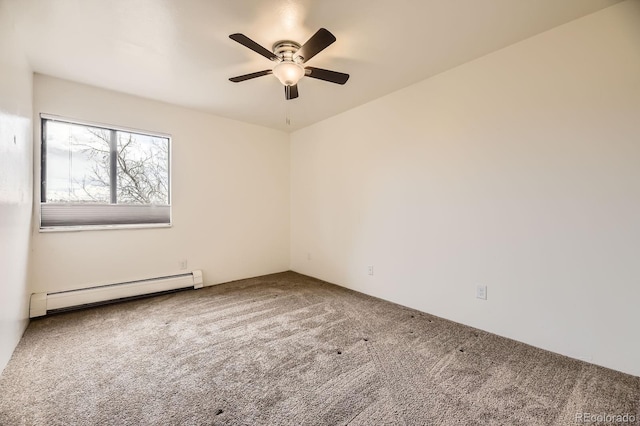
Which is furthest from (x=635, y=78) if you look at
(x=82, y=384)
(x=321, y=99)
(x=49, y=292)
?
(x=49, y=292)

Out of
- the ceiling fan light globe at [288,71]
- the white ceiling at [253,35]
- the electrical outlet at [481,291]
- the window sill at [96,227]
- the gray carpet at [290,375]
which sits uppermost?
the white ceiling at [253,35]

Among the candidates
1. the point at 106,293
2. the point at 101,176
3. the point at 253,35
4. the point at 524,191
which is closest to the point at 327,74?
the point at 253,35

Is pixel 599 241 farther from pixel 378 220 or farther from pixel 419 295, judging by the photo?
pixel 378 220

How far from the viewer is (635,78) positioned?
185cm

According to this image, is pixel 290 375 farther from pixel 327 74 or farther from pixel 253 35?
pixel 253 35

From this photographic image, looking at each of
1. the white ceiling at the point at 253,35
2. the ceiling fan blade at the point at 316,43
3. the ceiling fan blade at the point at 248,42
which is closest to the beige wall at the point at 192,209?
the white ceiling at the point at 253,35

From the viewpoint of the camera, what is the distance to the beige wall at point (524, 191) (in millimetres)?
1910

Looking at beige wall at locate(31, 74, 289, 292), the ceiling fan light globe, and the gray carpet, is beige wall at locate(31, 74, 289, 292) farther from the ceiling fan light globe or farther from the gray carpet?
the ceiling fan light globe

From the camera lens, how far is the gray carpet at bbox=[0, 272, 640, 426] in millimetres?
1538

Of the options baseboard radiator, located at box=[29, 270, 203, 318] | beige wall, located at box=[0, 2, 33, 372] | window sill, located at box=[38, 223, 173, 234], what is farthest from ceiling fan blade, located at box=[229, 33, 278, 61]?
baseboard radiator, located at box=[29, 270, 203, 318]

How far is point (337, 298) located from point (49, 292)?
126 inches

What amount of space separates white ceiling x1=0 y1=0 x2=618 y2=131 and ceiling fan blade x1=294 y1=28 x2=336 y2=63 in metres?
0.20

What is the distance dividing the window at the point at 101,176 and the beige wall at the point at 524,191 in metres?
2.82

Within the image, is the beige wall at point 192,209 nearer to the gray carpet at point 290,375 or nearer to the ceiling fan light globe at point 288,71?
the gray carpet at point 290,375
